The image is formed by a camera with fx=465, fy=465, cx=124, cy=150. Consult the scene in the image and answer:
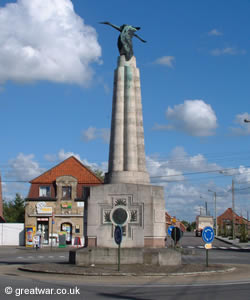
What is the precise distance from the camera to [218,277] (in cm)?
1641

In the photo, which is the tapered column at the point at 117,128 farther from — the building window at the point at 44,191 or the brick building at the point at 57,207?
the building window at the point at 44,191

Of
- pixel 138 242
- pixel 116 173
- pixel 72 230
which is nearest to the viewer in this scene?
pixel 138 242

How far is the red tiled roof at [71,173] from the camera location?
171 feet

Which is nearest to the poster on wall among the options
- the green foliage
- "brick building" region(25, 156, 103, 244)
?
"brick building" region(25, 156, 103, 244)

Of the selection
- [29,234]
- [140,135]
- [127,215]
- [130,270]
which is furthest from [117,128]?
[29,234]

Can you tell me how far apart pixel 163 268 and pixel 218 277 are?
8.17 feet

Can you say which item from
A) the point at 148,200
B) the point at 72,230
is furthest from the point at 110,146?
the point at 72,230

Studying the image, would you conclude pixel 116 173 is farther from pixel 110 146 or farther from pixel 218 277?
pixel 218 277

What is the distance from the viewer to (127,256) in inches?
749

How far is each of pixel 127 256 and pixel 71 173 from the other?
3463cm

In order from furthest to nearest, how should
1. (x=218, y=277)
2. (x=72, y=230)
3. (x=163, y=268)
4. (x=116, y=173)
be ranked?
(x=72, y=230), (x=116, y=173), (x=163, y=268), (x=218, y=277)

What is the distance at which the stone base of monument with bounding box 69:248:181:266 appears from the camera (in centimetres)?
1900

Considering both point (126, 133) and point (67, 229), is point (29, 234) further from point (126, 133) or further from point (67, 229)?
point (126, 133)

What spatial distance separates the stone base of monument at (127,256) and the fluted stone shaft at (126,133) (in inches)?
130
